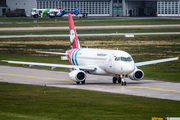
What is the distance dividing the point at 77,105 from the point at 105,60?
39.6 ft

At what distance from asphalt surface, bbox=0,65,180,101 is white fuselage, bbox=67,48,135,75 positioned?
1694 millimetres

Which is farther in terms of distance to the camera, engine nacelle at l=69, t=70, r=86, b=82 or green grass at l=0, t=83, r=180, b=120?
engine nacelle at l=69, t=70, r=86, b=82

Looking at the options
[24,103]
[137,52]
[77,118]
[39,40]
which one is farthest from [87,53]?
[39,40]

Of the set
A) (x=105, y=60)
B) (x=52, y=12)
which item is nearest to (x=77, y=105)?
(x=105, y=60)

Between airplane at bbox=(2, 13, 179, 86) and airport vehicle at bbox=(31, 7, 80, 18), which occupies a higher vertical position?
airport vehicle at bbox=(31, 7, 80, 18)

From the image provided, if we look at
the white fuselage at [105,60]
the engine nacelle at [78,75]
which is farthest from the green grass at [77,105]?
the white fuselage at [105,60]

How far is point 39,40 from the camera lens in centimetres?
9262

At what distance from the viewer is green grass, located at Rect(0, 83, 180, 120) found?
25.4 metres

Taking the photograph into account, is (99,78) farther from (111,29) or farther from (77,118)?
(111,29)

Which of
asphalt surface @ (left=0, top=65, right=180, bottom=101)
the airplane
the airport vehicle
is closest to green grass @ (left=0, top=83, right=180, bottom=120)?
asphalt surface @ (left=0, top=65, right=180, bottom=101)

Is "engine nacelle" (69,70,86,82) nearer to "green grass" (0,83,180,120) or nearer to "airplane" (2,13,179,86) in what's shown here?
"airplane" (2,13,179,86)

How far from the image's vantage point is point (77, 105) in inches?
1153

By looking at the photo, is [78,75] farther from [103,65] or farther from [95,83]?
[95,83]

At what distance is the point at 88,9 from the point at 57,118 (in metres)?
174
